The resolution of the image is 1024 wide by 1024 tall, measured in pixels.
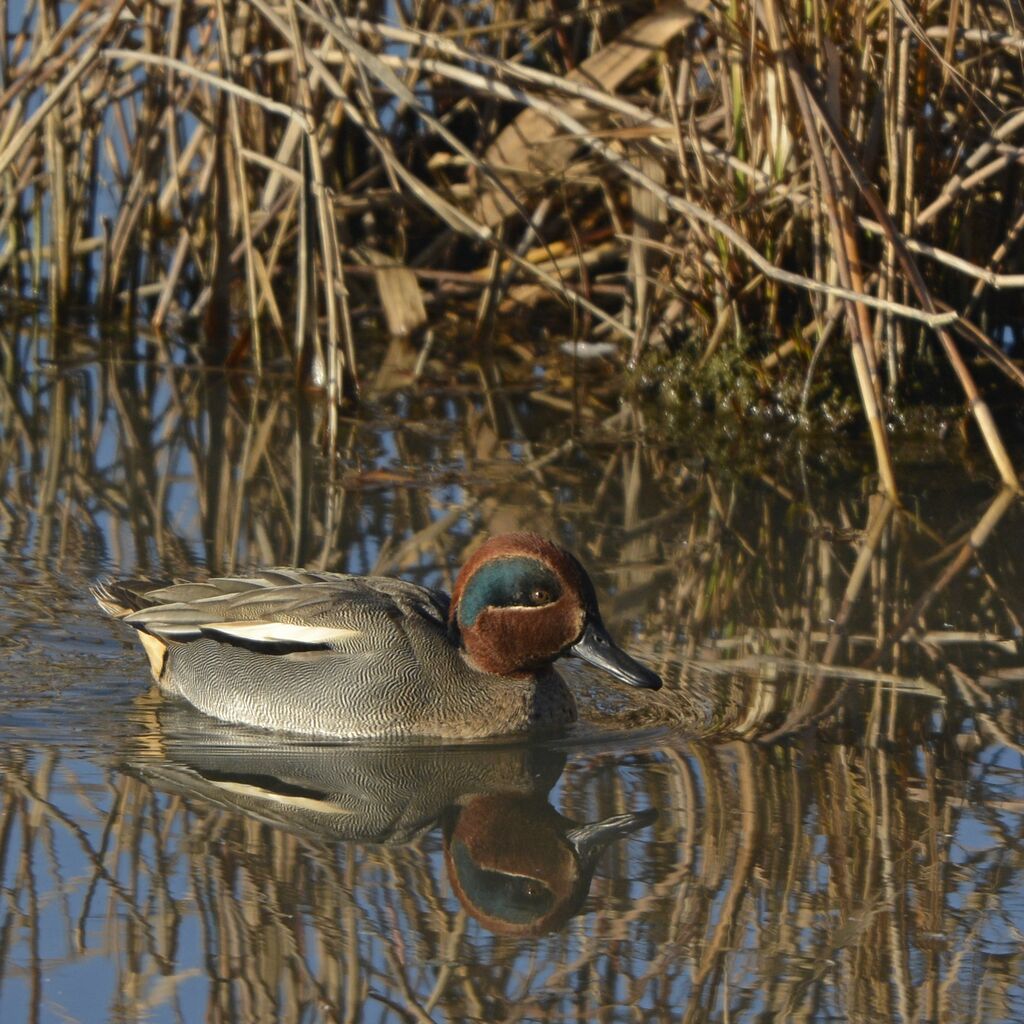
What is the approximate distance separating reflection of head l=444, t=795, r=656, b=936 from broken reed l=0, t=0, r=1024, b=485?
2.73 meters

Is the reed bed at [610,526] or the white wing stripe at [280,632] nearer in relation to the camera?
the white wing stripe at [280,632]

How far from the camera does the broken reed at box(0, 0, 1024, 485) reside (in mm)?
7195

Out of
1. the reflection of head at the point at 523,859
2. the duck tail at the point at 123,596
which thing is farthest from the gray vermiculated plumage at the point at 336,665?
the reflection of head at the point at 523,859

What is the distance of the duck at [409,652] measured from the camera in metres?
5.13

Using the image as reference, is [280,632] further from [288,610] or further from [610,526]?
[610,526]

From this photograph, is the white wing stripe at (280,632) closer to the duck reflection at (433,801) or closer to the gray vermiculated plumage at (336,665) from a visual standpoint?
the gray vermiculated plumage at (336,665)

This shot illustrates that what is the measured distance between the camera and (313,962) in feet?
11.8

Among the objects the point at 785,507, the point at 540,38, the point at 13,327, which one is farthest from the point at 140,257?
the point at 785,507

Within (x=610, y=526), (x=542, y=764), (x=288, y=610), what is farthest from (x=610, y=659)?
(x=610, y=526)

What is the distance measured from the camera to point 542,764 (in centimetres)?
496

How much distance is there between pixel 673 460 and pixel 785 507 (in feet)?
2.43

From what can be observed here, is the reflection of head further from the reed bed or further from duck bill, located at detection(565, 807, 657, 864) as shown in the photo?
the reed bed

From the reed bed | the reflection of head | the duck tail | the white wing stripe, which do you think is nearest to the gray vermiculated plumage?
the white wing stripe

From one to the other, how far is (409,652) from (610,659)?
A: 0.57 meters
